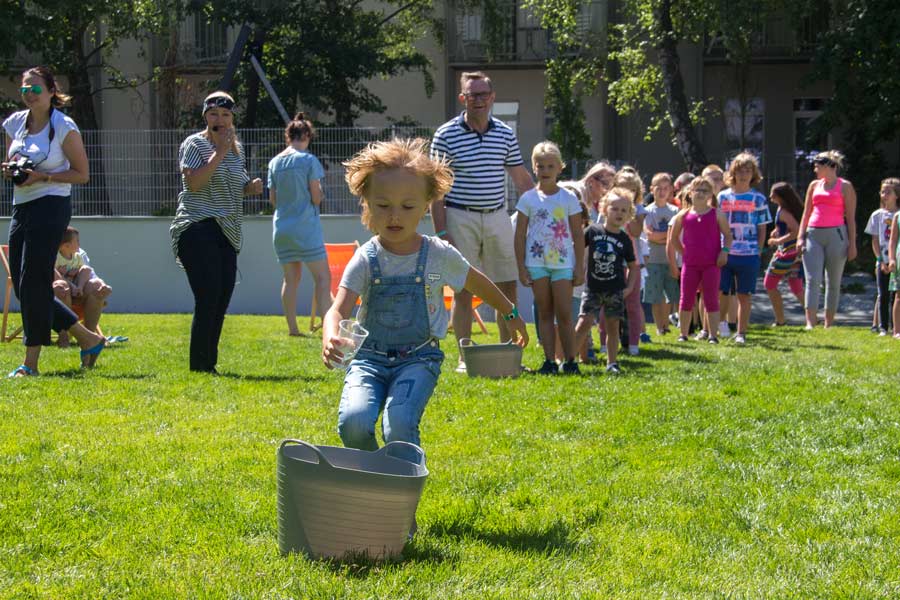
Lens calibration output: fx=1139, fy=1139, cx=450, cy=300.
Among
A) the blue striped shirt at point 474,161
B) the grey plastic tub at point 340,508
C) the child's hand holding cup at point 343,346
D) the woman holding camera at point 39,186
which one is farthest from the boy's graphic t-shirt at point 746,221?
the grey plastic tub at point 340,508

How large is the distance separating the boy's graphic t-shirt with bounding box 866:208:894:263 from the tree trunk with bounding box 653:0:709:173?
9467mm

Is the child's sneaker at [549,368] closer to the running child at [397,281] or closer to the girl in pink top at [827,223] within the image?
the running child at [397,281]

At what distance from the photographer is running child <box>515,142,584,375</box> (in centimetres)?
851

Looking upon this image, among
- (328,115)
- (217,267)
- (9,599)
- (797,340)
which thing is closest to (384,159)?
(9,599)

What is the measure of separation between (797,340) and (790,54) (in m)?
18.4

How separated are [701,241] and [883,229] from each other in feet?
11.9

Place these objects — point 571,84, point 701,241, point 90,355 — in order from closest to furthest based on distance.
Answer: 1. point 90,355
2. point 701,241
3. point 571,84

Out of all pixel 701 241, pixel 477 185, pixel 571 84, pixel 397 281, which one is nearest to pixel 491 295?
pixel 397 281

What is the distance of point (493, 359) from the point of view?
24.8 ft

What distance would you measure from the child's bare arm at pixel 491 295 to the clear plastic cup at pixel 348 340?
0.76m

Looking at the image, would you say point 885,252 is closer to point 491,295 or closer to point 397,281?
point 491,295

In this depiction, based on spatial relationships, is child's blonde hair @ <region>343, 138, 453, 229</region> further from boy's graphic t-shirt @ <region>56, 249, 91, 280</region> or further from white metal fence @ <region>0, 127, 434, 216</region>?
white metal fence @ <region>0, 127, 434, 216</region>

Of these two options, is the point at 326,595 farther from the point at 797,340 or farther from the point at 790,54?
the point at 790,54

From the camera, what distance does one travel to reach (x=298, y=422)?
6.31 m
